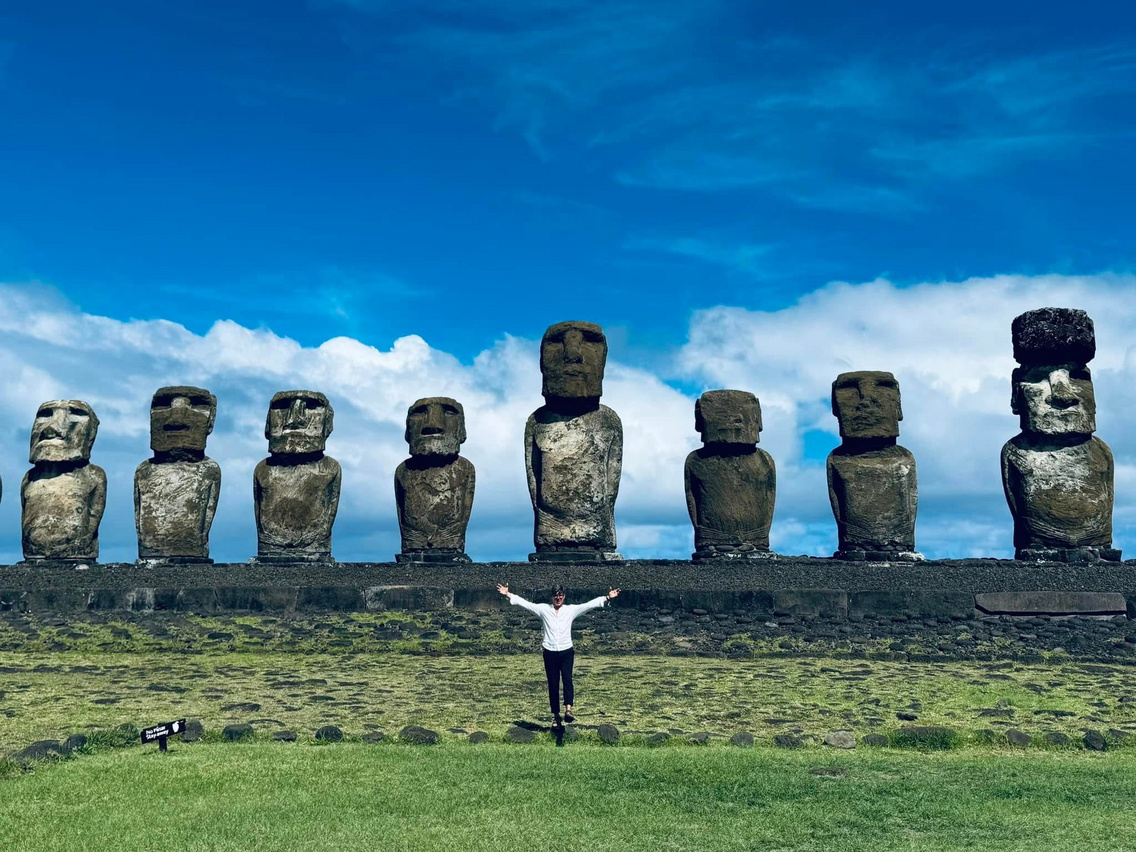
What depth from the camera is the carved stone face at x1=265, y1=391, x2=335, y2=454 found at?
20.5 metres

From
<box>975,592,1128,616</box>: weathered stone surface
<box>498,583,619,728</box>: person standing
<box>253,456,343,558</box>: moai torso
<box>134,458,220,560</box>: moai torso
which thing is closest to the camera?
<box>498,583,619,728</box>: person standing

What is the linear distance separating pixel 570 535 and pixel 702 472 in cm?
228

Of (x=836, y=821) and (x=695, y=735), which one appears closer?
(x=836, y=821)

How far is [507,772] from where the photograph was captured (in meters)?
8.34

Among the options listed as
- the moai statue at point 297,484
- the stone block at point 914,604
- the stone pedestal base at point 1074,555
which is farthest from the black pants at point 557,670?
the moai statue at point 297,484

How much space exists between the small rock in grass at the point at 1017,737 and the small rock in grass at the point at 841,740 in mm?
1287

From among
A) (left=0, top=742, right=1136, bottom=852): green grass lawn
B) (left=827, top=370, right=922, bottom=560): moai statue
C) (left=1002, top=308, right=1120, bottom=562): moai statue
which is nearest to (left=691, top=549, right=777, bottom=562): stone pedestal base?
(left=827, top=370, right=922, bottom=560): moai statue

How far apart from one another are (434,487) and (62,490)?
268 inches

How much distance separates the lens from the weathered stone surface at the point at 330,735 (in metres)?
9.49

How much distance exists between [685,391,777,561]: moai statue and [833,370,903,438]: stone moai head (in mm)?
1317

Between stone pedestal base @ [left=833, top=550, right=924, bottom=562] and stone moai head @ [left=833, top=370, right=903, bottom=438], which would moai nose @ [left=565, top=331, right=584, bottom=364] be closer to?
stone moai head @ [left=833, top=370, right=903, bottom=438]

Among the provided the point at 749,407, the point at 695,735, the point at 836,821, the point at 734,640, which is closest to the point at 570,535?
the point at 749,407

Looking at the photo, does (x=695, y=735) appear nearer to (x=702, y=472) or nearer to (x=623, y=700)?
(x=623, y=700)

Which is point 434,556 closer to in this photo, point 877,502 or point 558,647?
point 877,502
